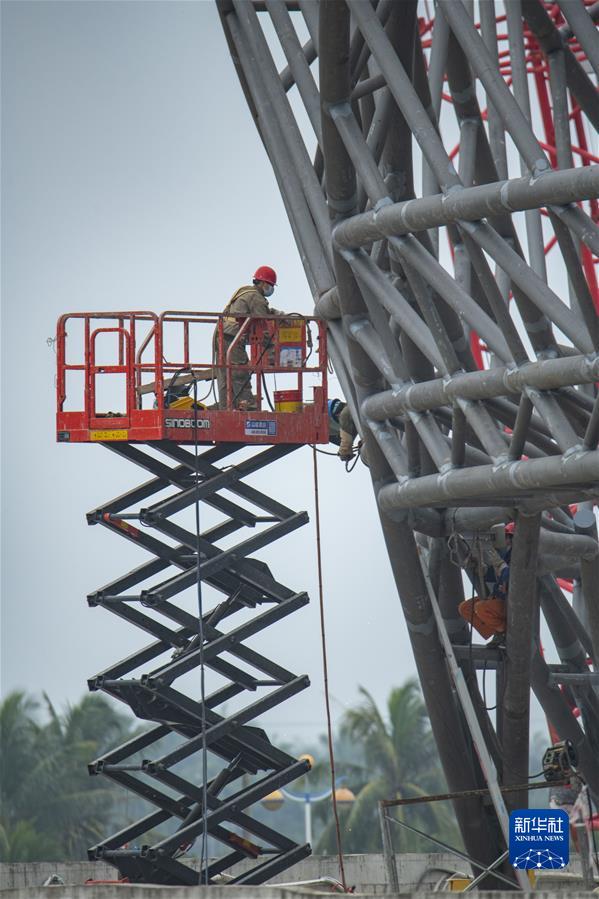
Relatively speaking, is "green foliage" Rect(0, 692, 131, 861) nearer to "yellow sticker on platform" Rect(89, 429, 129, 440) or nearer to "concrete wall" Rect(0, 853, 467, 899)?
"concrete wall" Rect(0, 853, 467, 899)

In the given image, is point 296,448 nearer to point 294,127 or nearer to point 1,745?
point 294,127

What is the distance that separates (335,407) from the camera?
2086cm

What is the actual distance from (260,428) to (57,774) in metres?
85.2

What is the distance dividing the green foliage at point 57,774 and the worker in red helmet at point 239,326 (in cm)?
7632

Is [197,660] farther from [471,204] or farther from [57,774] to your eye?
[57,774]

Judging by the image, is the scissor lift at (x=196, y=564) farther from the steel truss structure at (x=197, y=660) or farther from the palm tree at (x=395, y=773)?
the palm tree at (x=395, y=773)

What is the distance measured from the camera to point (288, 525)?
2019 cm

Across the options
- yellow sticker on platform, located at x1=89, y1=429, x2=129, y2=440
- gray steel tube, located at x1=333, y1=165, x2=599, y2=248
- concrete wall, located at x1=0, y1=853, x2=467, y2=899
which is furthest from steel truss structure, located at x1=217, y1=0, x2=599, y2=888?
concrete wall, located at x1=0, y1=853, x2=467, y2=899

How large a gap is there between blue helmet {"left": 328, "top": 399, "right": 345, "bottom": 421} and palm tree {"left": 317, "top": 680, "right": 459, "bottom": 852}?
73.3 meters

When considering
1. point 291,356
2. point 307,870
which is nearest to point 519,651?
point 291,356

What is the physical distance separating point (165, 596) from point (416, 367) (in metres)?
4.31

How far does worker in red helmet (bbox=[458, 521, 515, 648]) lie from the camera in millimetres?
19109

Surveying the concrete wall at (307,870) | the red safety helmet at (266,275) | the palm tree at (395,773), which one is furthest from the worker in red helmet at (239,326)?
the palm tree at (395,773)

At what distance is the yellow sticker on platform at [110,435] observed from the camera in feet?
64.6
